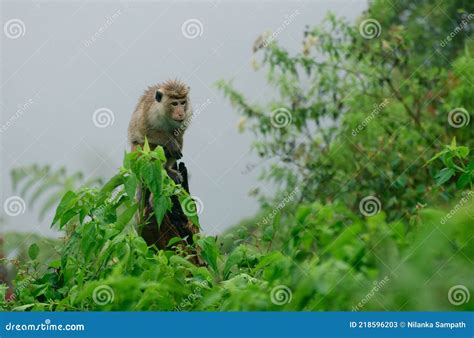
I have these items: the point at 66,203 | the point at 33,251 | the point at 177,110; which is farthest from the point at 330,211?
the point at 177,110

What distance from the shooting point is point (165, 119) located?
5.64 m

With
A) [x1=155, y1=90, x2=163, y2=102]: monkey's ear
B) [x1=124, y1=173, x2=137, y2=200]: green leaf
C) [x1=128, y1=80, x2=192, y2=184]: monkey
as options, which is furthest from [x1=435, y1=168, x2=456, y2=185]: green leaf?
[x1=155, y1=90, x2=163, y2=102]: monkey's ear

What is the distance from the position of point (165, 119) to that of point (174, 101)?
14 centimetres

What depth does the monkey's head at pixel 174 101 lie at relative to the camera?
561cm

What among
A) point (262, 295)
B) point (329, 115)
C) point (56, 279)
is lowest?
point (56, 279)

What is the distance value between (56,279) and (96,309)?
781 mm

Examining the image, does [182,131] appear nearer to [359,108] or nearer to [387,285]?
[359,108]

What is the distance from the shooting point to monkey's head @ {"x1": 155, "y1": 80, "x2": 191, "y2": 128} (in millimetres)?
5613

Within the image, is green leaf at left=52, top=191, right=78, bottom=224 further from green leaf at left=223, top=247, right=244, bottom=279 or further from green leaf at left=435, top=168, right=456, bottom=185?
green leaf at left=435, top=168, right=456, bottom=185

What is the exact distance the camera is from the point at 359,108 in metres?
7.88

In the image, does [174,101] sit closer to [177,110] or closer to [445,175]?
[177,110]

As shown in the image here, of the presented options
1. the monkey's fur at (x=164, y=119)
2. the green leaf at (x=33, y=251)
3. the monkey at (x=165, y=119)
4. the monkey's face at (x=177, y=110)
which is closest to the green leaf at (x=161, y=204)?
the green leaf at (x=33, y=251)

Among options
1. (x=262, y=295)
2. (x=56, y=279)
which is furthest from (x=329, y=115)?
(x=262, y=295)

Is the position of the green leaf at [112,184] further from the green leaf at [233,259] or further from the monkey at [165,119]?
the monkey at [165,119]
